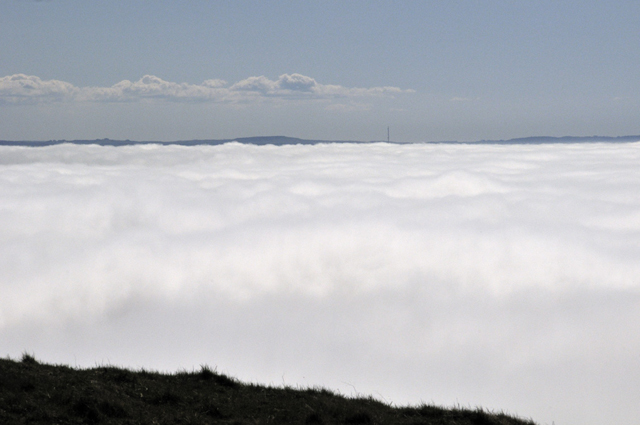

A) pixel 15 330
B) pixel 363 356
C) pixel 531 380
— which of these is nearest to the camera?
pixel 531 380

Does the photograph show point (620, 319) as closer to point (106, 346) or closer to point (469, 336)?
point (469, 336)

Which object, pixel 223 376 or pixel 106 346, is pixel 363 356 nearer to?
pixel 106 346

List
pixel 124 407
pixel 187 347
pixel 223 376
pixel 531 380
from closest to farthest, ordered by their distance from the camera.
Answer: pixel 124 407 → pixel 223 376 → pixel 531 380 → pixel 187 347

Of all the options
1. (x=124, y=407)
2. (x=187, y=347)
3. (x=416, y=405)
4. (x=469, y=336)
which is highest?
(x=124, y=407)

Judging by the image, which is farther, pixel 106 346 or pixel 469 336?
pixel 469 336

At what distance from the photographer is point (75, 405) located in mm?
14531

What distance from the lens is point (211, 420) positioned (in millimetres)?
15305

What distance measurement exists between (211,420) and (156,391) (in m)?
2.62

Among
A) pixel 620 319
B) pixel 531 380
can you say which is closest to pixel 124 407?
pixel 531 380

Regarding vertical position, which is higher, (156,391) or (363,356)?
(156,391)

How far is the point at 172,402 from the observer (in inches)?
645

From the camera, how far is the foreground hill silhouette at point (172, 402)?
14375 mm

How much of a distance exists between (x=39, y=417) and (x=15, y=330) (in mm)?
208609

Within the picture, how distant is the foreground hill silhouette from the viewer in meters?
14.4
